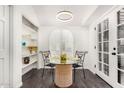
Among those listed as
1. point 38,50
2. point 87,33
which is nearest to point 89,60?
point 87,33

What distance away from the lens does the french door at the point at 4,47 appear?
3.00 meters

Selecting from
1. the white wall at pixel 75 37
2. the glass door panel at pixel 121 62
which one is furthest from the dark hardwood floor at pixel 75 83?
the white wall at pixel 75 37

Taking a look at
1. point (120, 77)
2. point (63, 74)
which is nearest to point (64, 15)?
point (63, 74)

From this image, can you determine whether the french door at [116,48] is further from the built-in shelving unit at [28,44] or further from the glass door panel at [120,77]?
the built-in shelving unit at [28,44]

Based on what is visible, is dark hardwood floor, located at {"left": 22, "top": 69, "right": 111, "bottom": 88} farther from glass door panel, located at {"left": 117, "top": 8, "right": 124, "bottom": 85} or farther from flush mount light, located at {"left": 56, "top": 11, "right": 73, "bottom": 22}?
flush mount light, located at {"left": 56, "top": 11, "right": 73, "bottom": 22}

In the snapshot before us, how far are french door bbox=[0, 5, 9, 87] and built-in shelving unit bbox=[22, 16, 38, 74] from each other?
1333 millimetres

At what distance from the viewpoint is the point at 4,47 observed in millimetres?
3023

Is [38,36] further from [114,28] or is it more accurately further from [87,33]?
[114,28]

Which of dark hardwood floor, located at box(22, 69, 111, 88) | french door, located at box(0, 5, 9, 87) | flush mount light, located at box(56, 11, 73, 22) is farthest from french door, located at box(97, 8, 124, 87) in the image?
french door, located at box(0, 5, 9, 87)

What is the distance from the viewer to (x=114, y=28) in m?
3.36

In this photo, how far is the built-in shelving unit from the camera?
469 cm

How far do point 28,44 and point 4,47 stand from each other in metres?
2.24

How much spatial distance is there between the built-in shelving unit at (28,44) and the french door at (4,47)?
4.37ft
